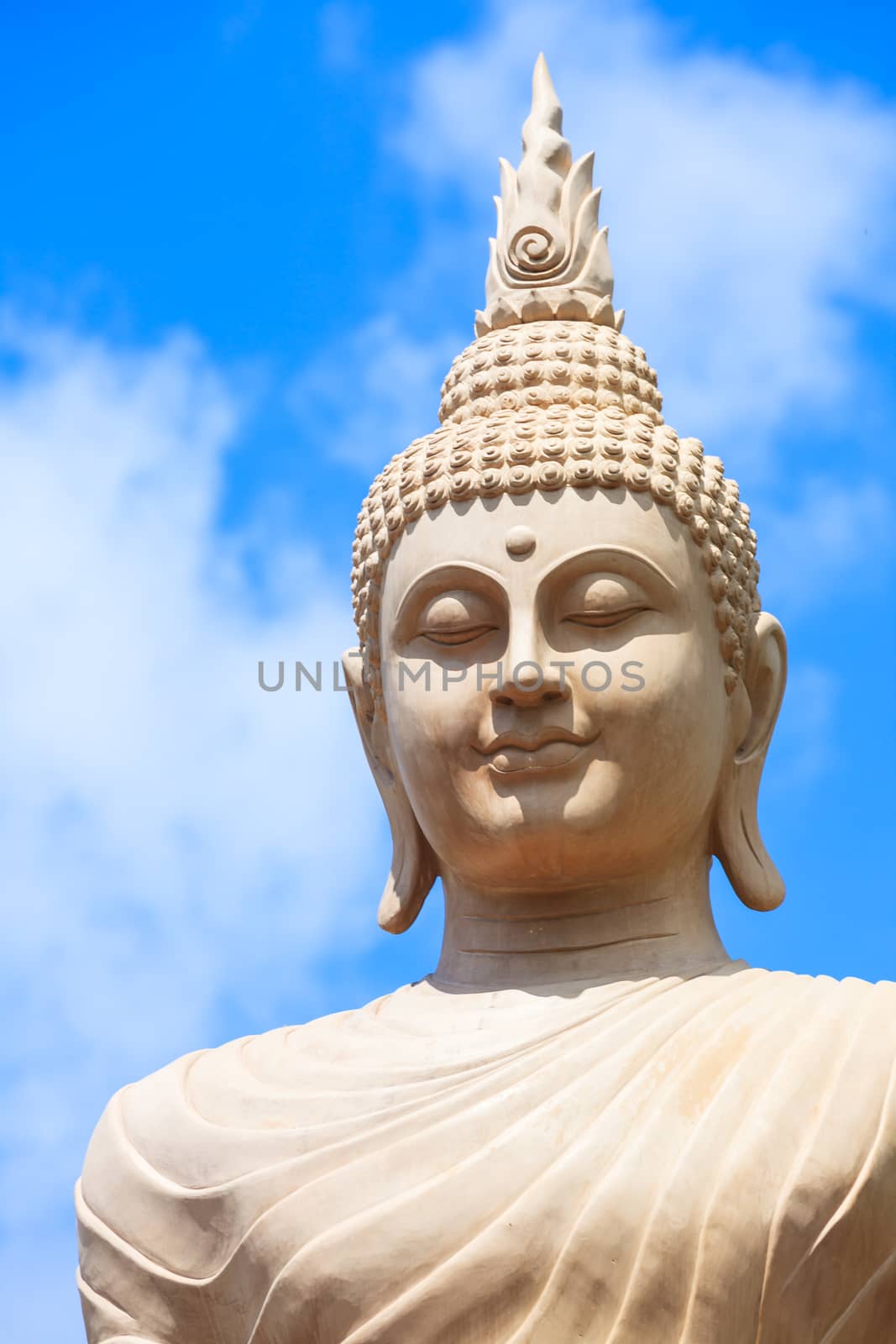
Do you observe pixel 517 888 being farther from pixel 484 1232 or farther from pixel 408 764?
pixel 484 1232

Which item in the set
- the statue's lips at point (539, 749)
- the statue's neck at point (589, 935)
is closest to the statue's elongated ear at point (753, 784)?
the statue's neck at point (589, 935)

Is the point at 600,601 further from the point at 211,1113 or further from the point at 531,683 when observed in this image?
the point at 211,1113

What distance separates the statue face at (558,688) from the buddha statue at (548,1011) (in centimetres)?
1

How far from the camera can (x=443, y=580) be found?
309 inches

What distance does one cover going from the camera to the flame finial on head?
8.78 m

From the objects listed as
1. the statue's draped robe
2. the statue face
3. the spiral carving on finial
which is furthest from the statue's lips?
the spiral carving on finial

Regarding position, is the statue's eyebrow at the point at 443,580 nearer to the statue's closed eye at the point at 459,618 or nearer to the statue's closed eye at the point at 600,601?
the statue's closed eye at the point at 459,618

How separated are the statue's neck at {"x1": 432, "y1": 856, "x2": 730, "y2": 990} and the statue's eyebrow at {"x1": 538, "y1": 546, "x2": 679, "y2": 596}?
1085 millimetres

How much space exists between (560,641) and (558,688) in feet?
0.72

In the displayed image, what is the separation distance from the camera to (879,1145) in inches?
265

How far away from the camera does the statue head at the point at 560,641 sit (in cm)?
760

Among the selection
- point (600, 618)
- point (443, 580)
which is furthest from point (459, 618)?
point (600, 618)

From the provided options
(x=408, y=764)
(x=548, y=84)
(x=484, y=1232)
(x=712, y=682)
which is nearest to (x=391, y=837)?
(x=408, y=764)

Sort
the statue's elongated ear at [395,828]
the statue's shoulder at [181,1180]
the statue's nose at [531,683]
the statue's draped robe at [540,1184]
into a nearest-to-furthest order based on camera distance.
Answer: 1. the statue's draped robe at [540,1184]
2. the statue's shoulder at [181,1180]
3. the statue's nose at [531,683]
4. the statue's elongated ear at [395,828]
